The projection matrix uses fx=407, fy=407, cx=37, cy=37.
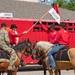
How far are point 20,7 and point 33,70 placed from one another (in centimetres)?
1437

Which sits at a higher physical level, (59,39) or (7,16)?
(7,16)

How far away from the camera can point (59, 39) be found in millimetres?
15344

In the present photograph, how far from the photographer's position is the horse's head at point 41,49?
15.4 metres

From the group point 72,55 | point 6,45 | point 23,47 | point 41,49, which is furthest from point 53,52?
point 6,45

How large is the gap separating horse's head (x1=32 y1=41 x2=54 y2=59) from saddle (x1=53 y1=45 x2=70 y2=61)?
1.26ft

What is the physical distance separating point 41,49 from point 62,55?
0.83 meters

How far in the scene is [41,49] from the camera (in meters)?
15.5

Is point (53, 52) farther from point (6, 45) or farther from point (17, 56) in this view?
point (6, 45)

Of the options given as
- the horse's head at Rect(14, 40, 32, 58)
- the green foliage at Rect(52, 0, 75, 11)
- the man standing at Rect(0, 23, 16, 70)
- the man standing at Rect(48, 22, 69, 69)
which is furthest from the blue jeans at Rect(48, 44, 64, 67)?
the green foliage at Rect(52, 0, 75, 11)

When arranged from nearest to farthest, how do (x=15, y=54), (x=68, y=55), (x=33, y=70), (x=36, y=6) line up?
(x=15, y=54) < (x=68, y=55) < (x=33, y=70) < (x=36, y=6)

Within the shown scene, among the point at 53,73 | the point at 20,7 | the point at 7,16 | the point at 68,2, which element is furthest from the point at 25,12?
the point at 68,2

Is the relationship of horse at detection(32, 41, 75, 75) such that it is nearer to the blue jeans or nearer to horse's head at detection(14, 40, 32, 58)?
the blue jeans

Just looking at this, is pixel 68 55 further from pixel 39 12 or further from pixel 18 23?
pixel 39 12

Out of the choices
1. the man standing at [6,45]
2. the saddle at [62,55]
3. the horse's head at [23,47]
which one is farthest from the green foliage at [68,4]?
the man standing at [6,45]
